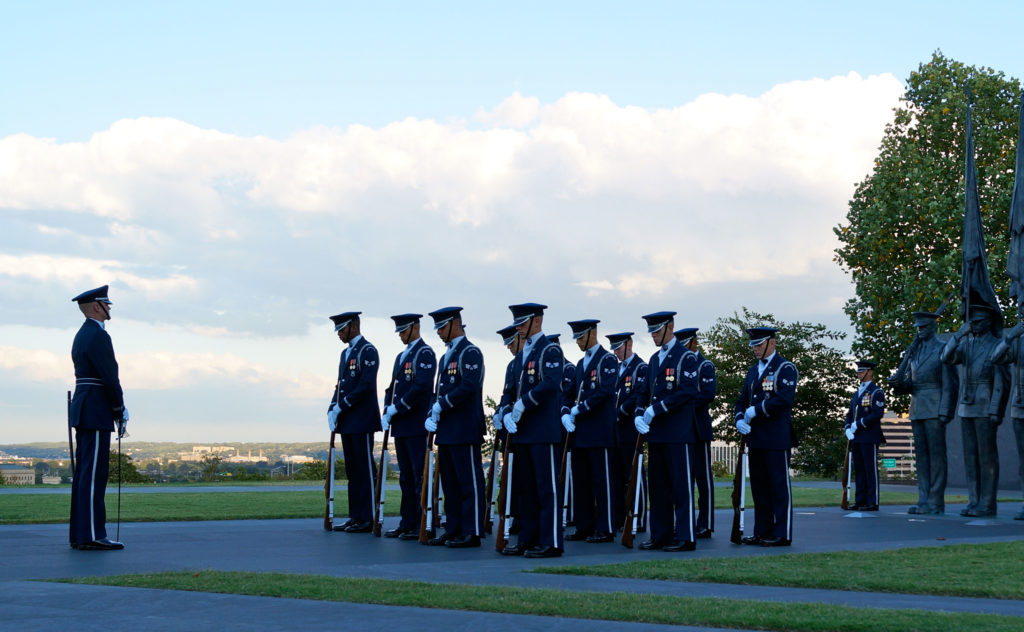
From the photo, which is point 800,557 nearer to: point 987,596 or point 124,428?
point 987,596

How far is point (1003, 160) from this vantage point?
3219cm

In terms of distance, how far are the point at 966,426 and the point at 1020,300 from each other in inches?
89.0

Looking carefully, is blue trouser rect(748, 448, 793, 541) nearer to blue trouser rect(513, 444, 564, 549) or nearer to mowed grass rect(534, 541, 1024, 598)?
mowed grass rect(534, 541, 1024, 598)

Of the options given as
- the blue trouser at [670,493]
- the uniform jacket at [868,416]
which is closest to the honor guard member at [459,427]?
the blue trouser at [670,493]

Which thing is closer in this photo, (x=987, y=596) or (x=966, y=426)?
(x=987, y=596)

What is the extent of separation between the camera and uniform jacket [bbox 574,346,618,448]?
14.3m

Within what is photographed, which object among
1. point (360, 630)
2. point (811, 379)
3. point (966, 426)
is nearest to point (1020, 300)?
point (966, 426)

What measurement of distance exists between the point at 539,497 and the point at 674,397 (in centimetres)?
176

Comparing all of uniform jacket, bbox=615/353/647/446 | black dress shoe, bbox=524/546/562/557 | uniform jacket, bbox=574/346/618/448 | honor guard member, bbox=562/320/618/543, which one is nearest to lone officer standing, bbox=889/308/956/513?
uniform jacket, bbox=615/353/647/446

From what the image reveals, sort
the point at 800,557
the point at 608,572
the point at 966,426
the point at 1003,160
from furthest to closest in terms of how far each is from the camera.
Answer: the point at 1003,160 → the point at 966,426 → the point at 800,557 → the point at 608,572

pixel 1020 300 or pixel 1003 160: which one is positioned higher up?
pixel 1003 160

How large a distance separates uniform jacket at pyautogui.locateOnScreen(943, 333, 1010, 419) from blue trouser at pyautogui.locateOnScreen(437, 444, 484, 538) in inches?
348

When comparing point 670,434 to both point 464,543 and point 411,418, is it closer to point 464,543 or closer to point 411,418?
point 464,543

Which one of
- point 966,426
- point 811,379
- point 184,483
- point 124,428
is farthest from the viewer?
point 811,379
